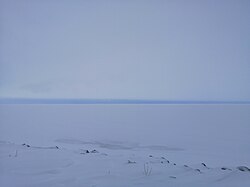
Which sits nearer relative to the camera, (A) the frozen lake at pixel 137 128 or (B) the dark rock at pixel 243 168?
(B) the dark rock at pixel 243 168

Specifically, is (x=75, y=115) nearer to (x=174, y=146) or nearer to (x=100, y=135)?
(x=100, y=135)

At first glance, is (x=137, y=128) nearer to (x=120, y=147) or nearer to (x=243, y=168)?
(x=120, y=147)

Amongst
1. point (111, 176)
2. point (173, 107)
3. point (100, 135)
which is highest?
point (173, 107)

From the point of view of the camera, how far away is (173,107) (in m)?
3.31

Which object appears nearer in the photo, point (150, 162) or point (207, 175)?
point (207, 175)

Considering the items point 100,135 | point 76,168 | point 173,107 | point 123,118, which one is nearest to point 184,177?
point 76,168

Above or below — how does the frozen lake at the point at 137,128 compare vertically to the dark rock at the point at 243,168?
above

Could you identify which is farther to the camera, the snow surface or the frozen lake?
the frozen lake

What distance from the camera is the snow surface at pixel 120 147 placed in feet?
6.03

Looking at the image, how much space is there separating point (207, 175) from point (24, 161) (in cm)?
119

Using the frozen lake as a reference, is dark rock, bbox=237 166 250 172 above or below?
below

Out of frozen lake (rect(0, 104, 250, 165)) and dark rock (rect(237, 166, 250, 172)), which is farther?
frozen lake (rect(0, 104, 250, 165))

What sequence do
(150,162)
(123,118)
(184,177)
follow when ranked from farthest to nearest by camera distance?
(123,118)
(150,162)
(184,177)

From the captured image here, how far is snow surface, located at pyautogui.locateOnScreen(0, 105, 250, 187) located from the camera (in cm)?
184
